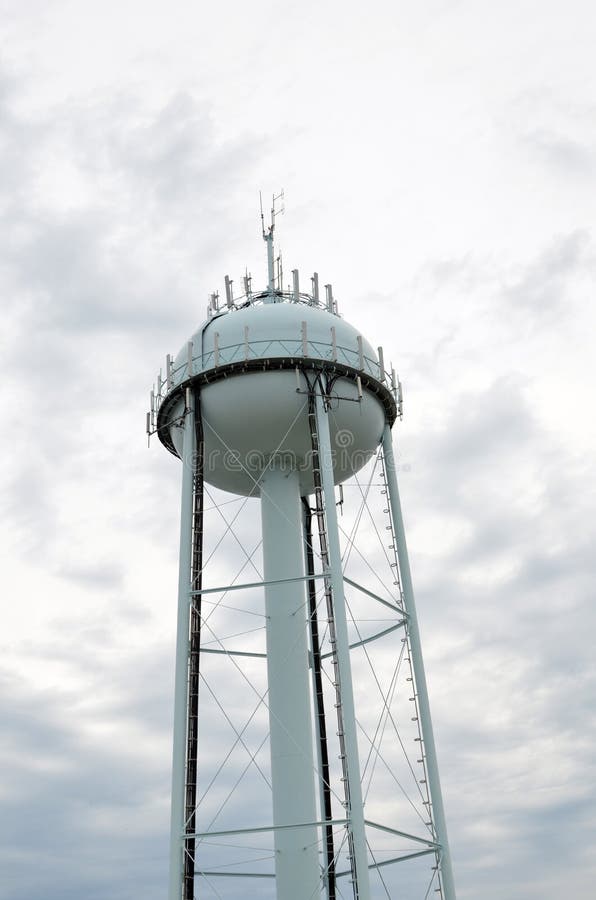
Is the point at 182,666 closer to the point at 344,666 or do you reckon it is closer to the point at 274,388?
the point at 344,666

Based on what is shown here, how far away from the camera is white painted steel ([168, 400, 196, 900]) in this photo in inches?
603

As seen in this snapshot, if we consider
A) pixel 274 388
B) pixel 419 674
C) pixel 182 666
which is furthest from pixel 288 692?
pixel 274 388

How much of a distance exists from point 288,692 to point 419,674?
8.05 ft

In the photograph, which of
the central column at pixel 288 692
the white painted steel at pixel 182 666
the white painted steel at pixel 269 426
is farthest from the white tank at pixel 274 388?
the central column at pixel 288 692

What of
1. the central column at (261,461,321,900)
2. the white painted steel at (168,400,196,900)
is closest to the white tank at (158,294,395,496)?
the white painted steel at (168,400,196,900)

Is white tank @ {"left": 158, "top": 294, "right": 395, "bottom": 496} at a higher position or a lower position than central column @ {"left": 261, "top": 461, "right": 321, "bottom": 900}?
higher

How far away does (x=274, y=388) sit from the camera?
17.5 meters

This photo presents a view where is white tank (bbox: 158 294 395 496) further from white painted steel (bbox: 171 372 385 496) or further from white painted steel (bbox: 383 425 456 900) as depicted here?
white painted steel (bbox: 383 425 456 900)

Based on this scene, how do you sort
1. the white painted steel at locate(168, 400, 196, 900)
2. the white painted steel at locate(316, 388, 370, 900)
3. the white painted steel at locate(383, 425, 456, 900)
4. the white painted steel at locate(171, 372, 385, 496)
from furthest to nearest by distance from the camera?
the white painted steel at locate(171, 372, 385, 496)
the white painted steel at locate(383, 425, 456, 900)
the white painted steel at locate(168, 400, 196, 900)
the white painted steel at locate(316, 388, 370, 900)

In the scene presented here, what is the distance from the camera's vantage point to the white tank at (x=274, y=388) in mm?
17609

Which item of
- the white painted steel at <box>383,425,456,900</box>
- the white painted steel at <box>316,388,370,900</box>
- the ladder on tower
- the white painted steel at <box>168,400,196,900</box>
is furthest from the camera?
the white painted steel at <box>383,425,456,900</box>

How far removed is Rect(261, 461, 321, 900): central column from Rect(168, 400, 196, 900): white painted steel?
68.9 inches

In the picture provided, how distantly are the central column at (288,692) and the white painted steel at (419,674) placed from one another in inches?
75.7

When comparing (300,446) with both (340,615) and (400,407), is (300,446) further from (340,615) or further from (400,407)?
(340,615)
